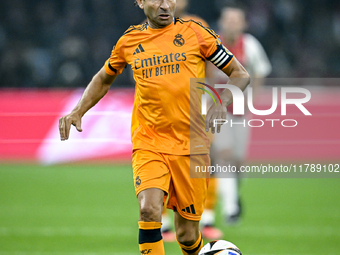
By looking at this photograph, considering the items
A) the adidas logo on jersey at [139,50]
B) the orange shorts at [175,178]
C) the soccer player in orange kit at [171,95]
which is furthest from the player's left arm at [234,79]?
the adidas logo on jersey at [139,50]

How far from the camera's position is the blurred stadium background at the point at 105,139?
243 inches

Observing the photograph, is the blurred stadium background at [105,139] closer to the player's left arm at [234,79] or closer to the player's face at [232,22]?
the player's left arm at [234,79]

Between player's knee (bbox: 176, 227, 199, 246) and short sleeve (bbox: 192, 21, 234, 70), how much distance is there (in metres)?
1.28

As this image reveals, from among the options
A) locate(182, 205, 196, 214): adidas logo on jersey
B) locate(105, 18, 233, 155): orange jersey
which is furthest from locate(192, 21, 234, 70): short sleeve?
locate(182, 205, 196, 214): adidas logo on jersey

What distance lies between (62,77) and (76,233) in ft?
28.0

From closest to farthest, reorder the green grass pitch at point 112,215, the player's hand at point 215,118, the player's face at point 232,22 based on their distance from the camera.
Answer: the player's hand at point 215,118, the green grass pitch at point 112,215, the player's face at point 232,22

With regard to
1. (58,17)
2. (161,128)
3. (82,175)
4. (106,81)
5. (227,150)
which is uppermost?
(58,17)

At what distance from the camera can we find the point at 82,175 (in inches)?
426

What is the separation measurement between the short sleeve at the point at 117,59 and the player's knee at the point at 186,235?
1.34 metres

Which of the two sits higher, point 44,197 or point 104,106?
point 104,106

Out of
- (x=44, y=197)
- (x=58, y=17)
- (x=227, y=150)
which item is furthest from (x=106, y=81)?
(x=58, y=17)

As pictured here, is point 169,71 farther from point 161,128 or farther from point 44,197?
point 44,197

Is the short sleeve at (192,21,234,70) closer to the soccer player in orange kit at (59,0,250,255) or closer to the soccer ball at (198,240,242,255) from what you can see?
the soccer player in orange kit at (59,0,250,255)

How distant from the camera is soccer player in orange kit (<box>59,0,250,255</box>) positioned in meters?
3.95
